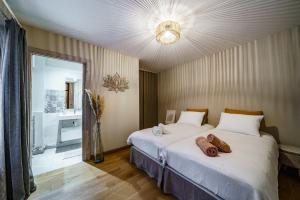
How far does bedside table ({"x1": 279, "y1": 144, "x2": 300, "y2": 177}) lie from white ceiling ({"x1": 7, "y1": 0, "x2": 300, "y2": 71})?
2.02 meters

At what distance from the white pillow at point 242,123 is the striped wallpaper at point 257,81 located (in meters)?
0.41

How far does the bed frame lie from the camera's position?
1293 mm

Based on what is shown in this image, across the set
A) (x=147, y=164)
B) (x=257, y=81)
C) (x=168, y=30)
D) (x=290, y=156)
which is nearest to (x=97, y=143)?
(x=147, y=164)

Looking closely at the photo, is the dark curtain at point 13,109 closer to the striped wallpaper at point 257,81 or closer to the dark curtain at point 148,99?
the dark curtain at point 148,99

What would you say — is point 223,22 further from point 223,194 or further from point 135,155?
point 135,155

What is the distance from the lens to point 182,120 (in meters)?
3.27

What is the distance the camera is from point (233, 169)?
1111mm

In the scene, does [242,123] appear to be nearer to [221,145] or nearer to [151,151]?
[221,145]

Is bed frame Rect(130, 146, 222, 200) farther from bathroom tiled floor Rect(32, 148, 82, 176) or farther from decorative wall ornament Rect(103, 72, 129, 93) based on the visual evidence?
decorative wall ornament Rect(103, 72, 129, 93)

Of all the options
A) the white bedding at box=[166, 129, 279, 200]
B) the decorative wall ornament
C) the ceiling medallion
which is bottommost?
the white bedding at box=[166, 129, 279, 200]

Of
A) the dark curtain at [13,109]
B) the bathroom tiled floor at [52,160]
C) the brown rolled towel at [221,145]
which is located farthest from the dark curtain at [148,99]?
the dark curtain at [13,109]

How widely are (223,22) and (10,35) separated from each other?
111 inches

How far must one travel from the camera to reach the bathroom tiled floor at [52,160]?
7.43ft


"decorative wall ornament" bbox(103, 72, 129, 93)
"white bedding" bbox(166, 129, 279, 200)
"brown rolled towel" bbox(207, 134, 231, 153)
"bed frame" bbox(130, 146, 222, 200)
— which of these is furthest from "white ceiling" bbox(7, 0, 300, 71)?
"bed frame" bbox(130, 146, 222, 200)
